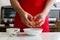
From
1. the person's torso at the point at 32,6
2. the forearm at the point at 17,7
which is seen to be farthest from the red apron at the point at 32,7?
the forearm at the point at 17,7

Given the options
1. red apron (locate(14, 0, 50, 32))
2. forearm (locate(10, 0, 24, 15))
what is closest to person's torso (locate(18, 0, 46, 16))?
red apron (locate(14, 0, 50, 32))

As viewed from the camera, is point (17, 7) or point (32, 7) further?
point (32, 7)

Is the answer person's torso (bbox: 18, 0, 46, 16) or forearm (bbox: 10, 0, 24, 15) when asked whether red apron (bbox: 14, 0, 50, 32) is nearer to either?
person's torso (bbox: 18, 0, 46, 16)

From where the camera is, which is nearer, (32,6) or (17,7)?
(17,7)

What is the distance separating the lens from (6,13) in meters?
2.98

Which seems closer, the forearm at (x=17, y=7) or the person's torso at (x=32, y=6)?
the forearm at (x=17, y=7)

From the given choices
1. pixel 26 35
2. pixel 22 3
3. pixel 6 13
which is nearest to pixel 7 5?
pixel 6 13

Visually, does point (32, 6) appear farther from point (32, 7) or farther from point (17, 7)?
point (17, 7)

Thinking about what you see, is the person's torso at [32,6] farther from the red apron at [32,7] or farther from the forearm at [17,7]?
the forearm at [17,7]

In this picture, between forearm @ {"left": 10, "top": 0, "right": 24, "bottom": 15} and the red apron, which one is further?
the red apron

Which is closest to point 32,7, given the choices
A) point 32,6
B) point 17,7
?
point 32,6

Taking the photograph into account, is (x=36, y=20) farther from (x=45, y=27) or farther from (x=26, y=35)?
(x=26, y=35)

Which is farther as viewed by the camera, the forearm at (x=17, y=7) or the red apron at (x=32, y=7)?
the red apron at (x=32, y=7)

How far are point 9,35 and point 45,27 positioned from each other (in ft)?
1.15
